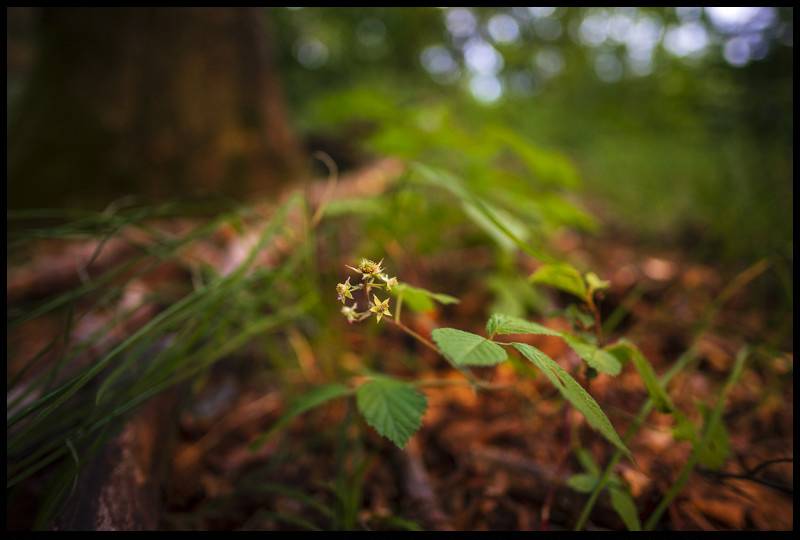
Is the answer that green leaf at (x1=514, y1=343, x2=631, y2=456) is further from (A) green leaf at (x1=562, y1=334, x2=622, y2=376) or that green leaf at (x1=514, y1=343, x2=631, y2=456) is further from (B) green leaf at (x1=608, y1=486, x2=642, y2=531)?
(B) green leaf at (x1=608, y1=486, x2=642, y2=531)

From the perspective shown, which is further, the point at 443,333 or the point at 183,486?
the point at 183,486

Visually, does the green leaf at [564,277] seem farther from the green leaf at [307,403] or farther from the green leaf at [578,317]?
the green leaf at [307,403]

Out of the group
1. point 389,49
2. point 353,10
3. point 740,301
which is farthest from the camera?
point 389,49

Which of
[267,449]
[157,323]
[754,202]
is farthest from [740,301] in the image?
[157,323]

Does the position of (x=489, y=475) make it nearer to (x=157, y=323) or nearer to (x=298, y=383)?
(x=298, y=383)

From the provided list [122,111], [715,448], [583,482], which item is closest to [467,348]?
[583,482]

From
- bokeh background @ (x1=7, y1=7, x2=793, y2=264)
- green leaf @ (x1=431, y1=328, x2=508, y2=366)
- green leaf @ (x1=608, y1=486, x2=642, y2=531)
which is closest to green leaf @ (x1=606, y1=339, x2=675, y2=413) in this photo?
green leaf @ (x1=608, y1=486, x2=642, y2=531)

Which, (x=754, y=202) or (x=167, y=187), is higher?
(x=167, y=187)
